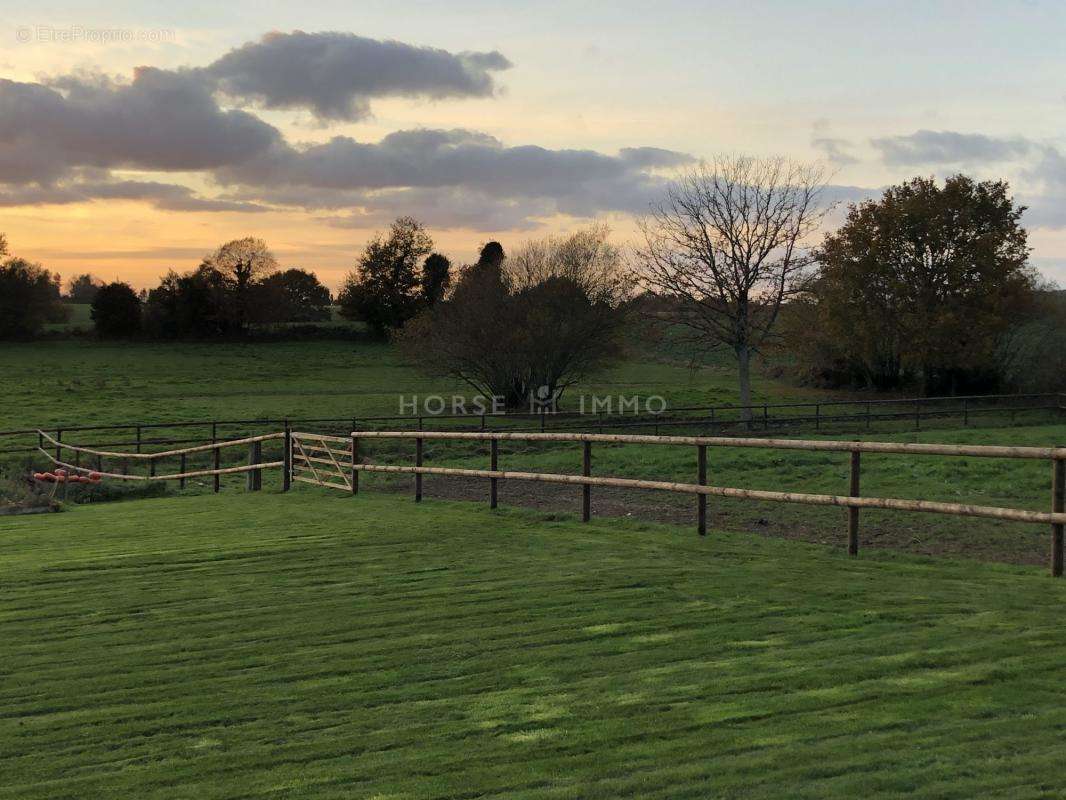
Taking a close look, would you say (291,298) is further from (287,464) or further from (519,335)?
(287,464)

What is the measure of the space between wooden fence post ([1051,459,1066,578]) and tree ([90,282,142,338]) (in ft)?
257

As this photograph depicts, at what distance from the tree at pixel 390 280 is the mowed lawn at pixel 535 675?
73.6 m

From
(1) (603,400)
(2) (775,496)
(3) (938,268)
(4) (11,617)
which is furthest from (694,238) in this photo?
(4) (11,617)

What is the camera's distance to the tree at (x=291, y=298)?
83312mm

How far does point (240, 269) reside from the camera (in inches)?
3322

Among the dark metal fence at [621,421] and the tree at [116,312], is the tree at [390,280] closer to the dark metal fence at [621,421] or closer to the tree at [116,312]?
the tree at [116,312]

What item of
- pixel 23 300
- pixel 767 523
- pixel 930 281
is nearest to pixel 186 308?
pixel 23 300

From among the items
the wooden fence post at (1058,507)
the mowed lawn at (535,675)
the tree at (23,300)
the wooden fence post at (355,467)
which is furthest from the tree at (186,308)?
the wooden fence post at (1058,507)

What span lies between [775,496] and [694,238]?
39347 millimetres

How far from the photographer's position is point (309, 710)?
5395mm

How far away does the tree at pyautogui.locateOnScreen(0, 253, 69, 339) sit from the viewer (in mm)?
73812

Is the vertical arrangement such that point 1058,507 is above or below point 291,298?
below

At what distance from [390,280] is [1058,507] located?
77.5 m

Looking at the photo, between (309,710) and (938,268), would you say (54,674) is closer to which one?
(309,710)
